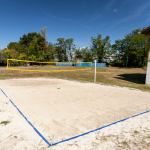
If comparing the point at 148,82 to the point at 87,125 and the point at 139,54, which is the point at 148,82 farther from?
the point at 139,54

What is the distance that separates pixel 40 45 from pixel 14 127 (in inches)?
1484

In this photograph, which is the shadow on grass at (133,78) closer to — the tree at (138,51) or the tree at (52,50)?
the tree at (138,51)

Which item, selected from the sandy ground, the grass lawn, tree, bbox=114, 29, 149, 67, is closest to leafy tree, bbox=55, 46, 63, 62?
tree, bbox=114, 29, 149, 67

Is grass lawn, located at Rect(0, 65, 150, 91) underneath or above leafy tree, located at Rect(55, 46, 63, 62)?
underneath

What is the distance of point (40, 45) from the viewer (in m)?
37.5

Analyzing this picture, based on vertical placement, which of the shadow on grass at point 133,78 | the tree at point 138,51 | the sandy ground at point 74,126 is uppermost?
the tree at point 138,51

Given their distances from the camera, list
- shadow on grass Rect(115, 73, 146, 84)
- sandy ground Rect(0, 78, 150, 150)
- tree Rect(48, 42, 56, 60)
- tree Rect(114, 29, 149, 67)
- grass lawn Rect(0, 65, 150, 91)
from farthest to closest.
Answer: tree Rect(48, 42, 56, 60) → tree Rect(114, 29, 149, 67) → shadow on grass Rect(115, 73, 146, 84) → grass lawn Rect(0, 65, 150, 91) → sandy ground Rect(0, 78, 150, 150)

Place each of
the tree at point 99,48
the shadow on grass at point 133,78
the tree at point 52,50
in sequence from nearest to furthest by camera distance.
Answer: the shadow on grass at point 133,78, the tree at point 99,48, the tree at point 52,50

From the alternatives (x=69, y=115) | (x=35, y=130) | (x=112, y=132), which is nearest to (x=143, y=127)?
(x=112, y=132)

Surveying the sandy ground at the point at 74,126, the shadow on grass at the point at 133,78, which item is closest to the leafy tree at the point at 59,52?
the shadow on grass at the point at 133,78

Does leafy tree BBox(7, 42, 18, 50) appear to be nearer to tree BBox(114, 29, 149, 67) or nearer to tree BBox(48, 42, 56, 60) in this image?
tree BBox(48, 42, 56, 60)

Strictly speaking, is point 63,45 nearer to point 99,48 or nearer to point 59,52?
point 59,52

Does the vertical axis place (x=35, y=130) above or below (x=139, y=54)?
below

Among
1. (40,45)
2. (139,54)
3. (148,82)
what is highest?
(40,45)
